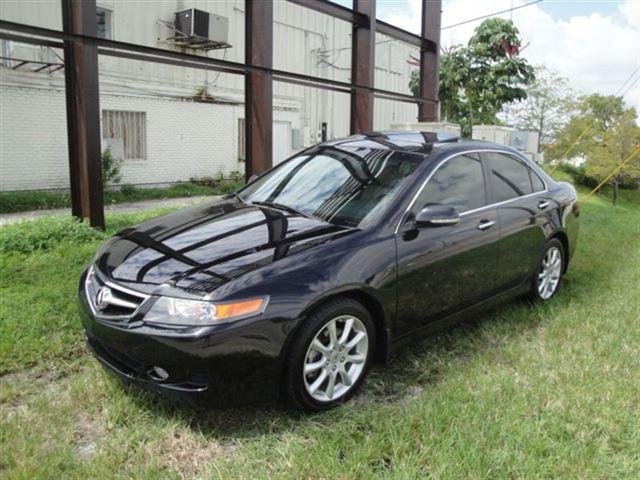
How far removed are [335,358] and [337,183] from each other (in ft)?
4.36

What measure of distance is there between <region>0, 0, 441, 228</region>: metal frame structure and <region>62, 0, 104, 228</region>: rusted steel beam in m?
0.01

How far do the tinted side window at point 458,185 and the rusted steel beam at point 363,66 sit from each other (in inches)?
253

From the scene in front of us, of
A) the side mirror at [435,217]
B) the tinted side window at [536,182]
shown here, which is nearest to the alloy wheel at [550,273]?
the tinted side window at [536,182]

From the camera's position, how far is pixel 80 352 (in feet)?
12.2

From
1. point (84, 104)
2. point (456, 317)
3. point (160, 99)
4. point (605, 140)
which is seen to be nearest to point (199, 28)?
point (160, 99)

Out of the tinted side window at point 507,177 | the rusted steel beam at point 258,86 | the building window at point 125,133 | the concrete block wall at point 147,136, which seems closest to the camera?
the tinted side window at point 507,177

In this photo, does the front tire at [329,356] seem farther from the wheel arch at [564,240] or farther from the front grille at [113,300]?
the wheel arch at [564,240]

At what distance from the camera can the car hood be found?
282cm

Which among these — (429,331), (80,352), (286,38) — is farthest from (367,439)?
(286,38)

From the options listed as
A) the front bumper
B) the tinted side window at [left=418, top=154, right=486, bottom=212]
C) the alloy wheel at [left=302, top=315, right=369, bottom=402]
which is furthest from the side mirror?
the front bumper

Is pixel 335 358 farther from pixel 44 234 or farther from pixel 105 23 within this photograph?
pixel 105 23

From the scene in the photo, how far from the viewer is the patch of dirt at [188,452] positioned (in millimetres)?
2541

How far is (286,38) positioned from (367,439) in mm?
21032

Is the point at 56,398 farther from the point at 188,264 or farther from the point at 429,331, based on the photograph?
the point at 429,331
